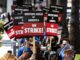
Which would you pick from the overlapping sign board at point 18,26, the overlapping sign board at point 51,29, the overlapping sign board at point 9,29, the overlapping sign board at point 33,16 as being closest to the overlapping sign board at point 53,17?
the overlapping sign board at point 51,29

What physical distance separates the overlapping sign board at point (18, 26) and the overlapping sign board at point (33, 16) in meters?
0.26

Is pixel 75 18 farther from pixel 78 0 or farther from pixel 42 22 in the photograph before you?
pixel 42 22

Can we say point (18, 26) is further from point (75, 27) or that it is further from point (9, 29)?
point (75, 27)

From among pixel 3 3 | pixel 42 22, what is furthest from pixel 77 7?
pixel 3 3

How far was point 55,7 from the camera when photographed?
13430 mm

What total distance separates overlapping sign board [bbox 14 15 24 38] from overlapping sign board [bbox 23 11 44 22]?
0.84 ft

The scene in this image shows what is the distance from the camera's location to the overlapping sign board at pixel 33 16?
38.3ft

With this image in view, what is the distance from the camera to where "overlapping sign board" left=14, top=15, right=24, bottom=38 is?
1173 cm

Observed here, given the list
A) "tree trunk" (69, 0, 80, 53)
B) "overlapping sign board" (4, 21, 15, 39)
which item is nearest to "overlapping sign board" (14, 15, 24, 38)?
"overlapping sign board" (4, 21, 15, 39)

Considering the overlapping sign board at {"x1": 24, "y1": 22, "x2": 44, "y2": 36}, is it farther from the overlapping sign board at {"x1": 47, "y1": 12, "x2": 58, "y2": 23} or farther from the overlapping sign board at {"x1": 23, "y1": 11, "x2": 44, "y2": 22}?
the overlapping sign board at {"x1": 47, "y1": 12, "x2": 58, "y2": 23}

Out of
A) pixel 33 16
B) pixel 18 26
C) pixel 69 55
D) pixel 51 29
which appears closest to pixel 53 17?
pixel 51 29

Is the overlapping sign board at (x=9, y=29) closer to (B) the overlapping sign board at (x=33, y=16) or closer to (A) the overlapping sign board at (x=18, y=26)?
(A) the overlapping sign board at (x=18, y=26)

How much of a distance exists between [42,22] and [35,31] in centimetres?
32

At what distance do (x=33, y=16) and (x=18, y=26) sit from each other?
51 centimetres
